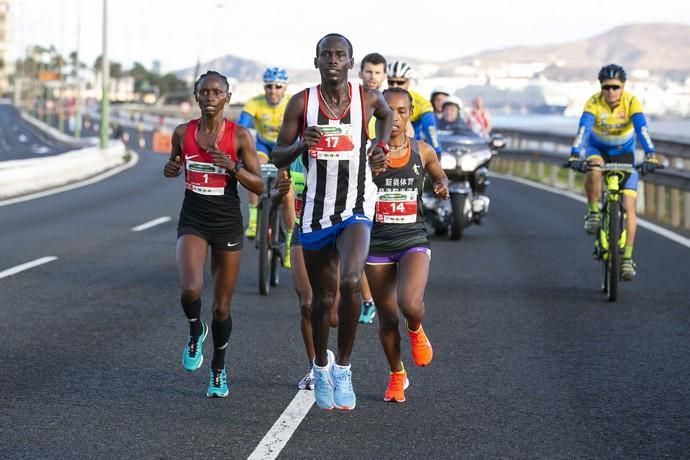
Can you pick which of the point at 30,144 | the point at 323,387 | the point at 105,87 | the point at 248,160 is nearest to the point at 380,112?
the point at 248,160

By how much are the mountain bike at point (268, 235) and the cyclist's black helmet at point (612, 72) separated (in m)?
3.10

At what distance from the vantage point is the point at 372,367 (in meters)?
8.50

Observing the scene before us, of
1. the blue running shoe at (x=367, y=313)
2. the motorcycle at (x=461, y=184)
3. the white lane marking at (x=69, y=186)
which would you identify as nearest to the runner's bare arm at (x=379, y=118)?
the blue running shoe at (x=367, y=313)

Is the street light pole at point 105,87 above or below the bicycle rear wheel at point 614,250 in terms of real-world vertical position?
above

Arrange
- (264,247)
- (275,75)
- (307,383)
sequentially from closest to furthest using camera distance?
(307,383) < (264,247) < (275,75)

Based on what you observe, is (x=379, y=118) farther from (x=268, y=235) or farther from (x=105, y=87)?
(x=105, y=87)

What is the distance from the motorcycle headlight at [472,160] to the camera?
55.8 ft

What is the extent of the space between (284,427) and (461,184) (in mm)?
10517

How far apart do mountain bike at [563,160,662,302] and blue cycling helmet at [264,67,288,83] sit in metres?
2.82

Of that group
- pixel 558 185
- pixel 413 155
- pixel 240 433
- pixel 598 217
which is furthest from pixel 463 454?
pixel 558 185

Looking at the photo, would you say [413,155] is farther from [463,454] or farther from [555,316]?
[555,316]

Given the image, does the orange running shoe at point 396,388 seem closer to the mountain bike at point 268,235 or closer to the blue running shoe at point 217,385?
the blue running shoe at point 217,385

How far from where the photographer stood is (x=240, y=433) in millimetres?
6602

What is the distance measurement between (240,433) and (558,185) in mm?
25158
